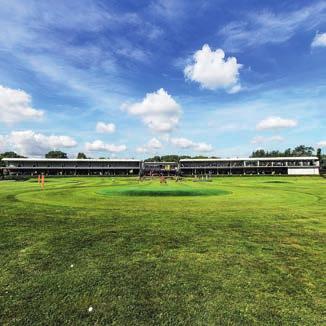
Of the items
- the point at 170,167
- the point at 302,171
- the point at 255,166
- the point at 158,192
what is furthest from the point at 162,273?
the point at 170,167

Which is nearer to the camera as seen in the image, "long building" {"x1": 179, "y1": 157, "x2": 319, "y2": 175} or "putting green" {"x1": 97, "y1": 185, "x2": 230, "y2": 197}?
"putting green" {"x1": 97, "y1": 185, "x2": 230, "y2": 197}

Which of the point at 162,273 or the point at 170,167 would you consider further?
the point at 170,167

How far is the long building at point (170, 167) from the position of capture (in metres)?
115

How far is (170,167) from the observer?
432 ft

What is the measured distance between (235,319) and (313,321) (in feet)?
4.33

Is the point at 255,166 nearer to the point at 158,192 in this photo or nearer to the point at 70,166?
the point at 70,166

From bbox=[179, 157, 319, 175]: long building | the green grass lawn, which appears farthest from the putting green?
bbox=[179, 157, 319, 175]: long building

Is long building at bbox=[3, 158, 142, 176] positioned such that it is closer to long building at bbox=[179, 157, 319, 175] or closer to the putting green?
long building at bbox=[179, 157, 319, 175]

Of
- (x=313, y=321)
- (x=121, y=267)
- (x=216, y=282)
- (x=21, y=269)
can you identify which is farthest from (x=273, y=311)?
(x=21, y=269)

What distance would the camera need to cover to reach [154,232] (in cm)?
1047

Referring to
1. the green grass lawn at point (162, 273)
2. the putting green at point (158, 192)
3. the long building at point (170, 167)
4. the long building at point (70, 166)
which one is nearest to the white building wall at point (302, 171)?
the long building at point (170, 167)

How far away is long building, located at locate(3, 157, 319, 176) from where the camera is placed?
11531cm

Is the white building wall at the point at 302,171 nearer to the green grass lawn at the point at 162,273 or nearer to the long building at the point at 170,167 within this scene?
the long building at the point at 170,167

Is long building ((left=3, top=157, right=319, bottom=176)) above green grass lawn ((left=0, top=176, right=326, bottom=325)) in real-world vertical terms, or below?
above
